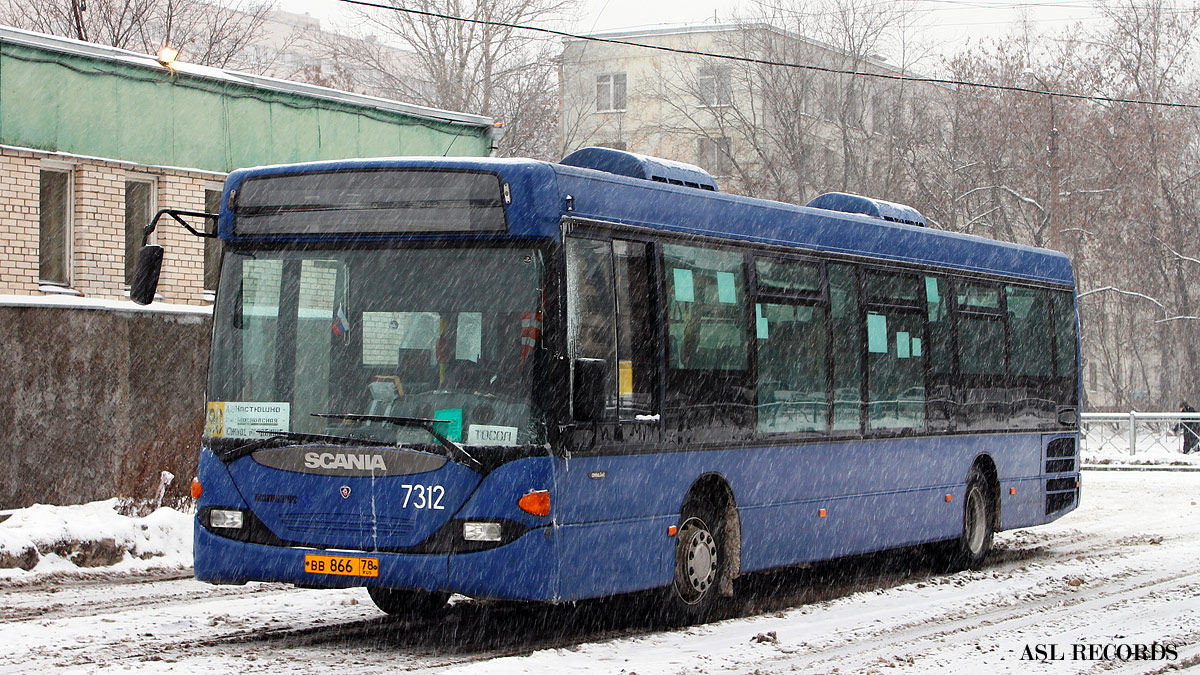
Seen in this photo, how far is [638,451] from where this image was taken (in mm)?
10219

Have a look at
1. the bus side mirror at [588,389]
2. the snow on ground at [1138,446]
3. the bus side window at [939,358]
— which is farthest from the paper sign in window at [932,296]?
the snow on ground at [1138,446]

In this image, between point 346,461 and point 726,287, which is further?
point 726,287

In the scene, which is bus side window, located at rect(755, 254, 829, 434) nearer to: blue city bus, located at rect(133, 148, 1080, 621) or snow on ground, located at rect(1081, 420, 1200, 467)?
blue city bus, located at rect(133, 148, 1080, 621)

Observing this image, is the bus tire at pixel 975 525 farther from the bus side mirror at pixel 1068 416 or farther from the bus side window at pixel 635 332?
the bus side window at pixel 635 332

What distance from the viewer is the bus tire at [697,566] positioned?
10.7 m

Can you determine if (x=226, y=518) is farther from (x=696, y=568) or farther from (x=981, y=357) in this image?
(x=981, y=357)

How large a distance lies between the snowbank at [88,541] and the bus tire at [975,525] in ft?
23.0

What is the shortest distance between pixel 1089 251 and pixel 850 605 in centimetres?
4454

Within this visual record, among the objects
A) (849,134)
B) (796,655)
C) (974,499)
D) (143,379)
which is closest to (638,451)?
(796,655)

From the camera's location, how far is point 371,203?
9.87 meters

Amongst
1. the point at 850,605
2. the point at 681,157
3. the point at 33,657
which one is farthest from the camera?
the point at 681,157

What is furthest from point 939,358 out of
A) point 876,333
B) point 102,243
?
point 102,243

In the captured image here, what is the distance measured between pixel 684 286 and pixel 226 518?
133 inches

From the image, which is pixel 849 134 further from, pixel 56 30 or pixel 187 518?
pixel 187 518
